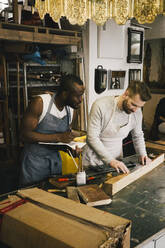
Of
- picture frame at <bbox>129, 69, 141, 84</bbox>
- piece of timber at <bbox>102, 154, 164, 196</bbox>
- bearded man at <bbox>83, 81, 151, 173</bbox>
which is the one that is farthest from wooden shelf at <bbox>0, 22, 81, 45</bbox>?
piece of timber at <bbox>102, 154, 164, 196</bbox>

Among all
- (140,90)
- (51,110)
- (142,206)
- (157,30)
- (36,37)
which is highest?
(157,30)

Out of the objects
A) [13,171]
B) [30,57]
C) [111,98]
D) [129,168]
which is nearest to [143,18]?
[111,98]

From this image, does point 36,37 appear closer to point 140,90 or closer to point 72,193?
point 140,90

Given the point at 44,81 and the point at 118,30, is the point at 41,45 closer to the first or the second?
the point at 44,81

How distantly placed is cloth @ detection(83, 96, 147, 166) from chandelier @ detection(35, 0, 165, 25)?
2.54 feet

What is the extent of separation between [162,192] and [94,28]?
3.51 metres

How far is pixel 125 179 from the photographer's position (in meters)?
1.91

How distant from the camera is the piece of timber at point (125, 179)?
1.77 meters

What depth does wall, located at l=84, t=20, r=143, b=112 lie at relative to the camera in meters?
4.55

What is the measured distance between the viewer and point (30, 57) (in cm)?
388

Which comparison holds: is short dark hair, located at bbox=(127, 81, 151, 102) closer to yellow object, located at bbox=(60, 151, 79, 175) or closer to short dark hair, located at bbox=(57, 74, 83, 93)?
short dark hair, located at bbox=(57, 74, 83, 93)

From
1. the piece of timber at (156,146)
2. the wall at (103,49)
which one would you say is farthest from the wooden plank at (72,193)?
the wall at (103,49)

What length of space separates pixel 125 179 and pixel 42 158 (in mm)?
824

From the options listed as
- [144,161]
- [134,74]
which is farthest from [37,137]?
[134,74]
